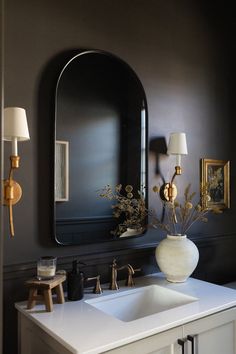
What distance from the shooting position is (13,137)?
56.1 inches

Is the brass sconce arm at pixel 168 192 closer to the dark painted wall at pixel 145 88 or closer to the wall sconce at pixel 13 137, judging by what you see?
the dark painted wall at pixel 145 88

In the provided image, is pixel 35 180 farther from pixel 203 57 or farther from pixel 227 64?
pixel 227 64

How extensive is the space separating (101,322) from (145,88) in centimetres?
136

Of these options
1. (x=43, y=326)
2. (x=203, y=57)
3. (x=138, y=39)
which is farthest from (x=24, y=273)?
(x=203, y=57)

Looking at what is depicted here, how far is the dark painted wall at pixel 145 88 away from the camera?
1584 millimetres

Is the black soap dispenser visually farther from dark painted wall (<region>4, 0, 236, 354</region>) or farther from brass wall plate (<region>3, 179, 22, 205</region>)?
brass wall plate (<region>3, 179, 22, 205</region>)

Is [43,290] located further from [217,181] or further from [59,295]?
[217,181]

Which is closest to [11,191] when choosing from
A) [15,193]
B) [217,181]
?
[15,193]

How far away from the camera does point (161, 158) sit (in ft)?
6.95

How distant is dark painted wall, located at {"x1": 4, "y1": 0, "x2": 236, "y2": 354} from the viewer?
1.58 meters

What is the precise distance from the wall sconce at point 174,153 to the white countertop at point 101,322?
642mm

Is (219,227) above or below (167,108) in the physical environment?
below

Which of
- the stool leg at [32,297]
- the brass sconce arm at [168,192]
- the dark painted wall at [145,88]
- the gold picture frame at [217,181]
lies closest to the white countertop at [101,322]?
the stool leg at [32,297]

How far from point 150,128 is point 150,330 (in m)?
1.21
